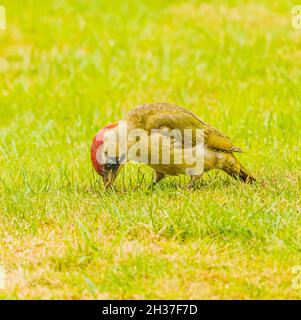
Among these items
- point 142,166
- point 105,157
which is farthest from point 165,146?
point 142,166

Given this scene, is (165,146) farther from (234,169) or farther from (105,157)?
(234,169)

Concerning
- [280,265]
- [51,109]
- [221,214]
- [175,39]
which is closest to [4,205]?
[221,214]

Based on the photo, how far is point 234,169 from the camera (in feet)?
26.2

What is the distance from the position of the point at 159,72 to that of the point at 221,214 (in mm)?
6214

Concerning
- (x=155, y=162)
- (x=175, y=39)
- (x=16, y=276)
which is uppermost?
(x=175, y=39)

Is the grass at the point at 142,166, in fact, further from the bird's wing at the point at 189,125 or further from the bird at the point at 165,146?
the bird's wing at the point at 189,125

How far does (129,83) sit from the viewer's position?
12.1 m

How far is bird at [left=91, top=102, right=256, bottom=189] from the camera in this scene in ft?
24.5

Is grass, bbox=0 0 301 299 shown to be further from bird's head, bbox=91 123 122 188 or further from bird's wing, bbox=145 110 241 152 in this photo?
bird's wing, bbox=145 110 241 152

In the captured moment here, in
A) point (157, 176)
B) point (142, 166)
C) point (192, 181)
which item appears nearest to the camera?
point (192, 181)

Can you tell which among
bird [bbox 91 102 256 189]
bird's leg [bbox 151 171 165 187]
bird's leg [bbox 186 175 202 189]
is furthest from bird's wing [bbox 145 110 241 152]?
bird's leg [bbox 151 171 165 187]

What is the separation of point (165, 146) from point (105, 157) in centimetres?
55

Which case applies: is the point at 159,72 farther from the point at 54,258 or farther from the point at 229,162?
the point at 54,258

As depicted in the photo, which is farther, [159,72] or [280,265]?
[159,72]
